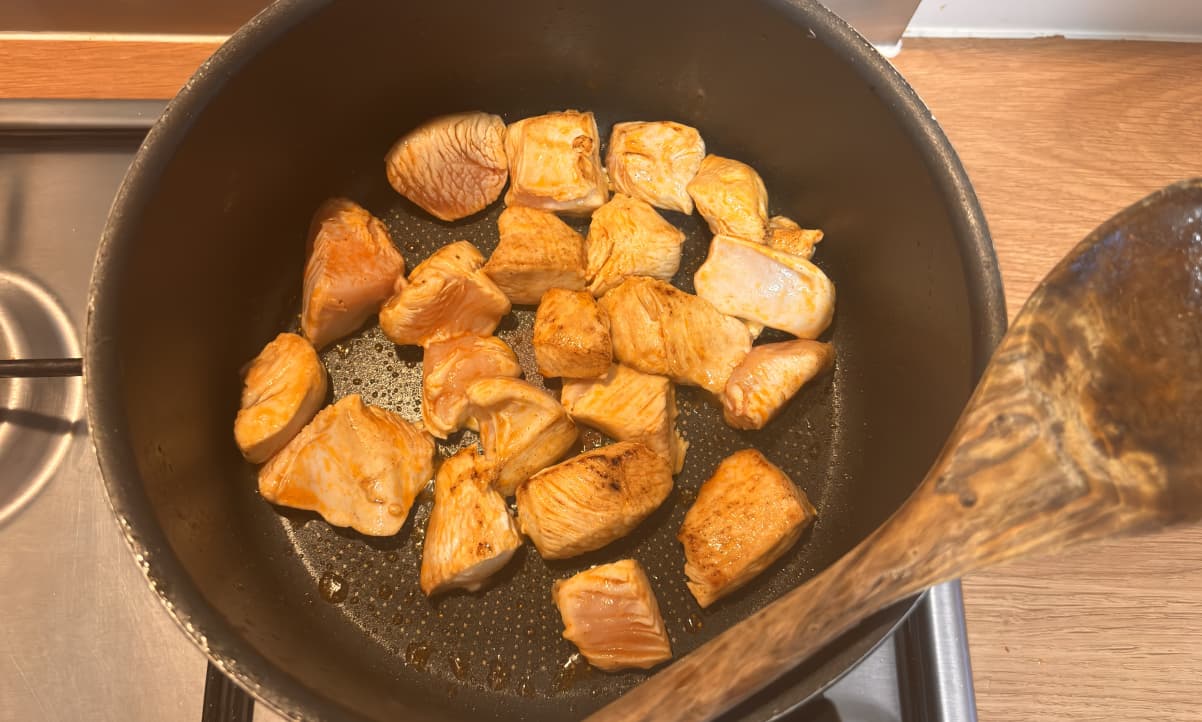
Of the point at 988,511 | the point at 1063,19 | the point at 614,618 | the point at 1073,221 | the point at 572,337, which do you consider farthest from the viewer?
the point at 1063,19

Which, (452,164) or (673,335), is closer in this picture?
(673,335)

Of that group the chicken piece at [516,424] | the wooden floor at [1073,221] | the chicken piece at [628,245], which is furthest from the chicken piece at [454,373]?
the wooden floor at [1073,221]

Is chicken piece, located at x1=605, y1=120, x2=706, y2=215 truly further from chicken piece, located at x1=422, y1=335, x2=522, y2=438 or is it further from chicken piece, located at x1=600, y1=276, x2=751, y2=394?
chicken piece, located at x1=422, y1=335, x2=522, y2=438

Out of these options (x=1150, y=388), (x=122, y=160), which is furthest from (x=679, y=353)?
(x=122, y=160)

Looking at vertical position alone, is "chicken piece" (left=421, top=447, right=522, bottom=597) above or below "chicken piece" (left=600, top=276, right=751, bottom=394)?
below

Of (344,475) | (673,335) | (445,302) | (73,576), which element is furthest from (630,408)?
(73,576)

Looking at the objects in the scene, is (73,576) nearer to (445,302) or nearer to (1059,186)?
(445,302)

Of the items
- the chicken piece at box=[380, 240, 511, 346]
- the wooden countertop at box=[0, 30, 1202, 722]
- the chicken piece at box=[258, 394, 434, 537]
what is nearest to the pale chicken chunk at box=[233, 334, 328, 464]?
the chicken piece at box=[258, 394, 434, 537]
